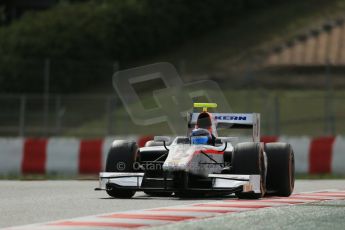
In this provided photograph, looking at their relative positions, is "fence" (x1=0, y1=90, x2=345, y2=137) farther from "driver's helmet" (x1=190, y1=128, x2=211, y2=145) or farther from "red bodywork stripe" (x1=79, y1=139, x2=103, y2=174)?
"driver's helmet" (x1=190, y1=128, x2=211, y2=145)

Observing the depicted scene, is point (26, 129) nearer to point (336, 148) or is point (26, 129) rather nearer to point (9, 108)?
point (9, 108)

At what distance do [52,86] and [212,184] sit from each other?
18338 mm

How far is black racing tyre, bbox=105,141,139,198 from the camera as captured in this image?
44.3 ft

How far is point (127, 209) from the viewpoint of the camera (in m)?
11.3

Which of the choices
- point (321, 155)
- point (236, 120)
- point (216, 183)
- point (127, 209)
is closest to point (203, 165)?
point (216, 183)

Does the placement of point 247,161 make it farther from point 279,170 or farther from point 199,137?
point 279,170

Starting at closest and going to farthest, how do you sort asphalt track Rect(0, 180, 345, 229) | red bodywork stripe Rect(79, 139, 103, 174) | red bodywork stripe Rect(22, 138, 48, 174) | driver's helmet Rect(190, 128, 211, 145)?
asphalt track Rect(0, 180, 345, 229) < driver's helmet Rect(190, 128, 211, 145) < red bodywork stripe Rect(79, 139, 103, 174) < red bodywork stripe Rect(22, 138, 48, 174)

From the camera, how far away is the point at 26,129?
29281 millimetres

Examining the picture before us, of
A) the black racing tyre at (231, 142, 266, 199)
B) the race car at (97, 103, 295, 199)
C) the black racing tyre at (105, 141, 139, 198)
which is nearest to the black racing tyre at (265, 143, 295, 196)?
the race car at (97, 103, 295, 199)

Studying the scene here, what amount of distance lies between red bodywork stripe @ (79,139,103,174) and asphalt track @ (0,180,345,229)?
591 centimetres

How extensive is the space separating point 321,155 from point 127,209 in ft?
33.3

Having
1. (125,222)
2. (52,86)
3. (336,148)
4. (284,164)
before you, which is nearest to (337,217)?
(125,222)

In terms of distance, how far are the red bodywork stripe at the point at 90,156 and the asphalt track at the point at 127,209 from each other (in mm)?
5914

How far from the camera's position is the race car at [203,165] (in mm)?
12758
